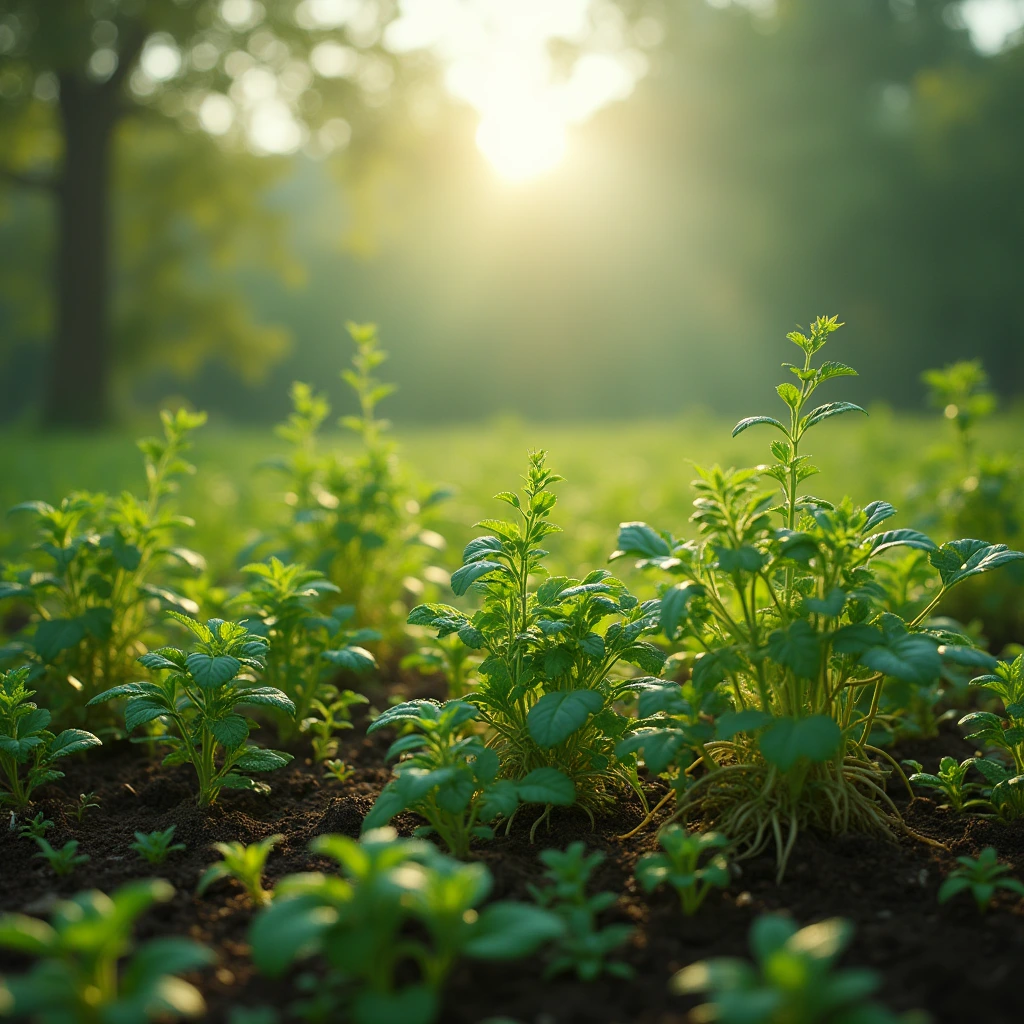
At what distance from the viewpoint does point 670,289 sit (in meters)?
32.0

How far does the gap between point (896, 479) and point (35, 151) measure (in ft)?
59.4

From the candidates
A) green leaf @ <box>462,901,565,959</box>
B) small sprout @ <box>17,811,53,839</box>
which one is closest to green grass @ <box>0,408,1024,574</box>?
small sprout @ <box>17,811,53,839</box>

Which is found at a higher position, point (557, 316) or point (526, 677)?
point (557, 316)

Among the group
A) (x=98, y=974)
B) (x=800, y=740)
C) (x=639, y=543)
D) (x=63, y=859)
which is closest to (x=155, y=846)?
(x=63, y=859)

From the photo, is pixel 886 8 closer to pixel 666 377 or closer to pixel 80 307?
pixel 666 377

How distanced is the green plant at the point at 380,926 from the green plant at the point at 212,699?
0.78m

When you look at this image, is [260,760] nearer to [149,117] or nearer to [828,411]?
[828,411]

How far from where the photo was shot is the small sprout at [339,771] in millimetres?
2438

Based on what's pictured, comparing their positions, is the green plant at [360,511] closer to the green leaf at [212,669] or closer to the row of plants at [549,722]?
the row of plants at [549,722]

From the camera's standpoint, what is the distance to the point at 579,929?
152cm

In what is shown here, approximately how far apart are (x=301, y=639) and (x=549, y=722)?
1.13 meters

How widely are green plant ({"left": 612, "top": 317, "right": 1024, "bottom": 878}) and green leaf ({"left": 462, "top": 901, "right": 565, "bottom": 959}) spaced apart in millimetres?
558

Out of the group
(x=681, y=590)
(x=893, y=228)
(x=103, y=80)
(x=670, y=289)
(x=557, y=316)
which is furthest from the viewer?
(x=557, y=316)

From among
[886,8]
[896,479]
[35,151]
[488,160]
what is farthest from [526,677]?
[886,8]
